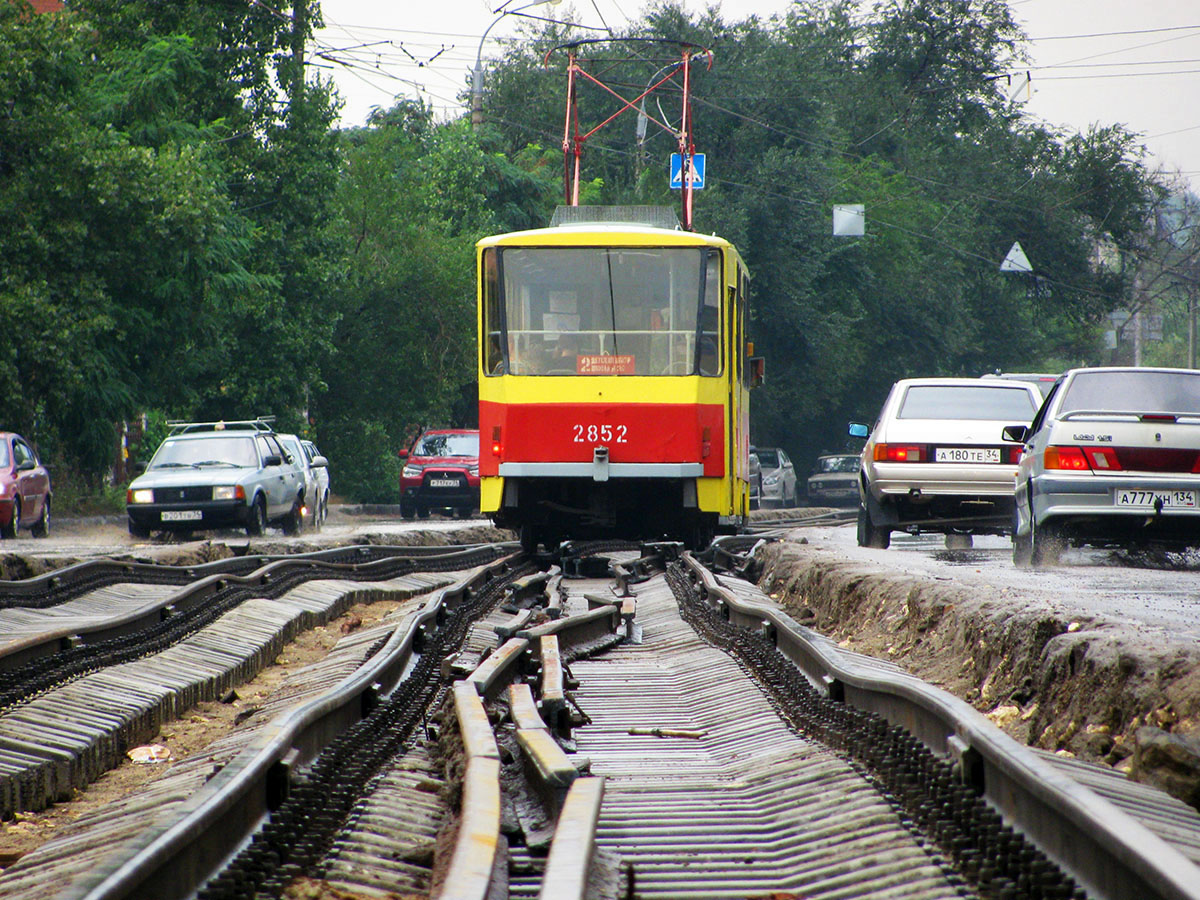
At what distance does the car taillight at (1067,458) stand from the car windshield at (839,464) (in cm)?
3067

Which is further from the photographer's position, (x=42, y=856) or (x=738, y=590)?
(x=738, y=590)

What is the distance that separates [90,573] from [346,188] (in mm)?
28316

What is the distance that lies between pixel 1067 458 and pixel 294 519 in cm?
1600

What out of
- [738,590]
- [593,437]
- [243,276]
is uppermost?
[243,276]

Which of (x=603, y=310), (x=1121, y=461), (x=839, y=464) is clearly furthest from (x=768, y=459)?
(x=1121, y=461)

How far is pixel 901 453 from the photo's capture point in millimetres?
→ 14969

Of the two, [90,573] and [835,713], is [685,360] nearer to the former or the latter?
[90,573]

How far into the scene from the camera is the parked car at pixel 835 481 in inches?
1646

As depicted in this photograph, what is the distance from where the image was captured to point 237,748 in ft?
17.8

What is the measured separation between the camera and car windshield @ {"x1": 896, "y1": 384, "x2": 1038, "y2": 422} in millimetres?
15398

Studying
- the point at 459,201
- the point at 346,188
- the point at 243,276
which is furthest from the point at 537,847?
the point at 459,201

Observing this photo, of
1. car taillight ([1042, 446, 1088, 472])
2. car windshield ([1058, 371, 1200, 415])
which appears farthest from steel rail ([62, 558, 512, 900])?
car windshield ([1058, 371, 1200, 415])

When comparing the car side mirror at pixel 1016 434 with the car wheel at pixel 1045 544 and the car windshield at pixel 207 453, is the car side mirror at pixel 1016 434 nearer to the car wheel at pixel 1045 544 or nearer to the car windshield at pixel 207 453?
the car wheel at pixel 1045 544

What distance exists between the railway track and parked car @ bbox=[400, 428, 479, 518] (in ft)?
85.3
